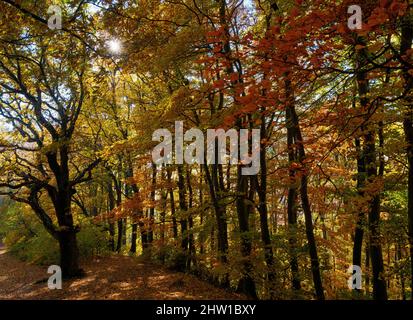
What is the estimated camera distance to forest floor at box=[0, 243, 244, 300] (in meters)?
10.8

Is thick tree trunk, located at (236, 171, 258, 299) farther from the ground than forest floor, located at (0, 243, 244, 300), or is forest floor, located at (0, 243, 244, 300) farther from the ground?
thick tree trunk, located at (236, 171, 258, 299)

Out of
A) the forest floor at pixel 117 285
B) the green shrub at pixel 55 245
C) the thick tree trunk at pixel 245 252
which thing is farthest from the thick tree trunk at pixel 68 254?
the thick tree trunk at pixel 245 252

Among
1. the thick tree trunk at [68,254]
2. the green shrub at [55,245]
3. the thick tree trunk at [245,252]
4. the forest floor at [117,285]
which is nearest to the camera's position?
the thick tree trunk at [245,252]

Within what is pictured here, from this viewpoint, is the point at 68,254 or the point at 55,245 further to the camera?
the point at 55,245

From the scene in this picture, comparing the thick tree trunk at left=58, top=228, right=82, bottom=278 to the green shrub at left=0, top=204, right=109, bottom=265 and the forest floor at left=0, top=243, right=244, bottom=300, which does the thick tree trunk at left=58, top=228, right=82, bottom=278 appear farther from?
the green shrub at left=0, top=204, right=109, bottom=265

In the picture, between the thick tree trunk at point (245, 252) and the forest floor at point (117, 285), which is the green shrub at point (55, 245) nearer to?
the forest floor at point (117, 285)

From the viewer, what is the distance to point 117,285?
12.3m

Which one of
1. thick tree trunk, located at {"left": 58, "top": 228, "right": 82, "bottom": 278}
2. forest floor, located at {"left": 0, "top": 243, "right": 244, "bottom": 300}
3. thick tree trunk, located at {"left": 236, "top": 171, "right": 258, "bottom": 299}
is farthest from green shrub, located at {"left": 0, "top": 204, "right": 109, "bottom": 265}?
thick tree trunk, located at {"left": 236, "top": 171, "right": 258, "bottom": 299}

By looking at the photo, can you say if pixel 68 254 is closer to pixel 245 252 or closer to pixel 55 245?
pixel 55 245

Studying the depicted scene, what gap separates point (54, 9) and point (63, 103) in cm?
981

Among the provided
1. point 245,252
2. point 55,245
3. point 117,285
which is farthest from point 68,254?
point 245,252

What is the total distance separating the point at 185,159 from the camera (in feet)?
44.7

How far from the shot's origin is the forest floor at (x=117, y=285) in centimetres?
1076
